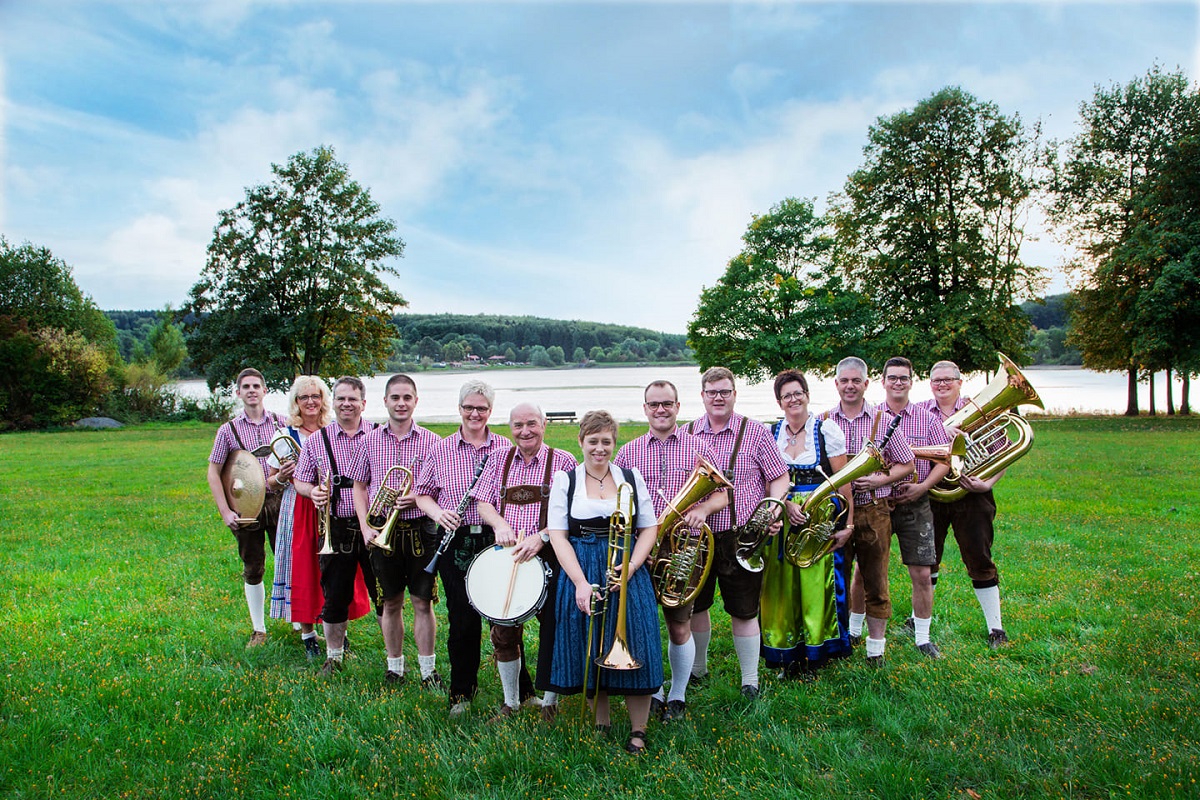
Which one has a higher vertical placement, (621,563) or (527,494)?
(527,494)

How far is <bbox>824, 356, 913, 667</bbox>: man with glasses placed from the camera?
5.43m

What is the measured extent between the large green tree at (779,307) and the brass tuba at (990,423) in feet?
88.9

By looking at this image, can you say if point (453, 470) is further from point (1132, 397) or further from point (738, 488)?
point (1132, 397)

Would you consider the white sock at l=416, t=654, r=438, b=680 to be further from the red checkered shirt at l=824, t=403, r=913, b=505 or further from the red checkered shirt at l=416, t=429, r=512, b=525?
the red checkered shirt at l=824, t=403, r=913, b=505

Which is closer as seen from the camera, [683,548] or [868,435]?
[683,548]

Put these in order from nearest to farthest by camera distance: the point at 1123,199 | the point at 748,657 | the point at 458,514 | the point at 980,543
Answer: the point at 458,514, the point at 748,657, the point at 980,543, the point at 1123,199

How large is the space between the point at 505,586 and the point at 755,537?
65.0 inches

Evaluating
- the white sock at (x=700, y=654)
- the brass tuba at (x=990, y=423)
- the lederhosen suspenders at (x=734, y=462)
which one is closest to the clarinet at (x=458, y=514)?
the lederhosen suspenders at (x=734, y=462)

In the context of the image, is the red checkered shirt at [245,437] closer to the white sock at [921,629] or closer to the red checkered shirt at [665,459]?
the red checkered shirt at [665,459]

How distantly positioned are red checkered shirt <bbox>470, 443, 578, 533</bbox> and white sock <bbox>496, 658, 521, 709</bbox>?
869 millimetres

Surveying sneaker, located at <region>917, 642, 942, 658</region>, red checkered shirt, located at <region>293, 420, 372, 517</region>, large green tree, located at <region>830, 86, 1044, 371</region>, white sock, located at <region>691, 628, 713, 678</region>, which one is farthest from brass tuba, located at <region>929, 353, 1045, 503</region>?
large green tree, located at <region>830, 86, 1044, 371</region>

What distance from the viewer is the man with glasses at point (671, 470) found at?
187 inches

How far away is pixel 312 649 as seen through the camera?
6027 millimetres

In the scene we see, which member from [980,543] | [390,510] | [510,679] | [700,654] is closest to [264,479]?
[390,510]
